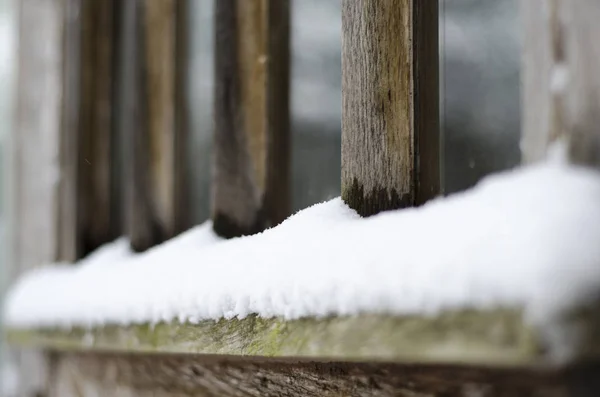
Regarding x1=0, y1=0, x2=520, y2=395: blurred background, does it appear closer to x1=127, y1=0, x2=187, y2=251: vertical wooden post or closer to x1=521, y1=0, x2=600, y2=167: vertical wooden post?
x1=127, y1=0, x2=187, y2=251: vertical wooden post

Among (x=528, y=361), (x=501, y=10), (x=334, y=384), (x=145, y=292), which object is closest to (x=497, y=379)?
(x=528, y=361)

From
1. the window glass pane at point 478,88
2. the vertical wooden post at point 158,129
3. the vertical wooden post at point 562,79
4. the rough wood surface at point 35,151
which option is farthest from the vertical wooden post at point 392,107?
the rough wood surface at point 35,151

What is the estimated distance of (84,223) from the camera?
6.32 ft

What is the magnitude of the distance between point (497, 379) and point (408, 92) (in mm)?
388

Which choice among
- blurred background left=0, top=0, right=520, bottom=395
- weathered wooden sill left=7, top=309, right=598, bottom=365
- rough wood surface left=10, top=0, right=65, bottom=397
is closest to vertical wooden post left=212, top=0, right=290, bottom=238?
blurred background left=0, top=0, right=520, bottom=395

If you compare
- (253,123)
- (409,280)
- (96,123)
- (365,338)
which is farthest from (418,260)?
(96,123)

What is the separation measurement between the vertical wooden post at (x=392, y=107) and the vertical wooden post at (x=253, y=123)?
28 centimetres

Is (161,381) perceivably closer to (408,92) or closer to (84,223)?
(84,223)

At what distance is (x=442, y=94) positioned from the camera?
41.9 inches

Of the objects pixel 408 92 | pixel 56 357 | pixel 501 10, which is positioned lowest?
pixel 56 357

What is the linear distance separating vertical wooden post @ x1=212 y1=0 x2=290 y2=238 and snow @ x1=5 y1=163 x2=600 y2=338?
4.7 inches

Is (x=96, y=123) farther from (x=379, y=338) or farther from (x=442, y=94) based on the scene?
(x=379, y=338)

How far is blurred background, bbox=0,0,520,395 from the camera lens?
984 mm

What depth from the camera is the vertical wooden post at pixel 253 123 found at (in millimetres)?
1315
